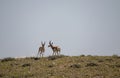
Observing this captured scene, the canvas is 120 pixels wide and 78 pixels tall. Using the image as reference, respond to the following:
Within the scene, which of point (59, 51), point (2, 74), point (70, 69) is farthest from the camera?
point (59, 51)

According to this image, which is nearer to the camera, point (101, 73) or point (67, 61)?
point (101, 73)

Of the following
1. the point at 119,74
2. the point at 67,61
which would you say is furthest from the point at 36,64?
the point at 119,74

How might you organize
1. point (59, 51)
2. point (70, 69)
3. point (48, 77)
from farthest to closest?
1. point (59, 51)
2. point (70, 69)
3. point (48, 77)

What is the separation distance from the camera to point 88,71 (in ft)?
56.2

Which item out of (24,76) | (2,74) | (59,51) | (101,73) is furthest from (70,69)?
(59,51)

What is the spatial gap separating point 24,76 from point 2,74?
5.65ft

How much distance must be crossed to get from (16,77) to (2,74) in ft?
4.58

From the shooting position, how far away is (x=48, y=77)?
50.8ft

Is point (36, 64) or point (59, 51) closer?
point (36, 64)

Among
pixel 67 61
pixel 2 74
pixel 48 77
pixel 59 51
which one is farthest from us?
pixel 59 51

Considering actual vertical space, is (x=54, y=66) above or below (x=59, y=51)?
below

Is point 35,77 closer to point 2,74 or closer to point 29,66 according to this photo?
point 2,74

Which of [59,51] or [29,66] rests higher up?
[59,51]

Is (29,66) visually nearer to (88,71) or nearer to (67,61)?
(67,61)
